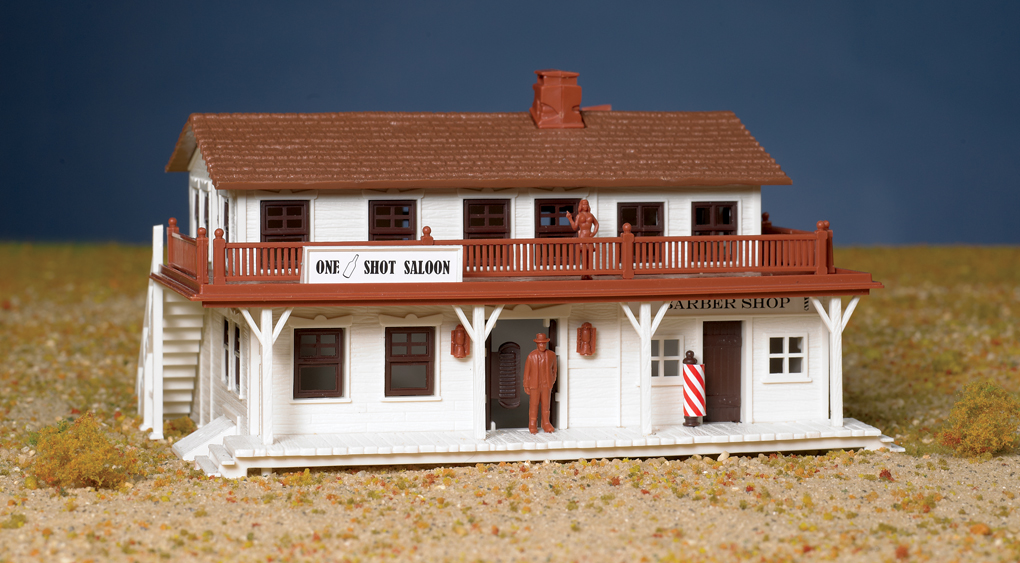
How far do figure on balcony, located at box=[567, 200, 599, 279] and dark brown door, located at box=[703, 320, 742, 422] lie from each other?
8.53 feet

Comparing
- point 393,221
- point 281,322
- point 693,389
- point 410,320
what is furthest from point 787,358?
point 281,322

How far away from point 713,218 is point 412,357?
5722mm

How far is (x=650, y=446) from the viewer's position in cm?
1961

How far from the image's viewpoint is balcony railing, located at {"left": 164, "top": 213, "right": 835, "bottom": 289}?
18547 millimetres

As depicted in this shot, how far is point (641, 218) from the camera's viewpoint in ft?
68.9

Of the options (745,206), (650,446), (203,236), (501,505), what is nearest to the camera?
(501,505)

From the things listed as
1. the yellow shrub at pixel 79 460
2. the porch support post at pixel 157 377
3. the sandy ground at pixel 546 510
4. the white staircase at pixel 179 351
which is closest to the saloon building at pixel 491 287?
the porch support post at pixel 157 377

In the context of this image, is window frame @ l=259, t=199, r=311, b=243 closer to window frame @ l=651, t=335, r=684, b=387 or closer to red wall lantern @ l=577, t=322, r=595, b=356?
red wall lantern @ l=577, t=322, r=595, b=356

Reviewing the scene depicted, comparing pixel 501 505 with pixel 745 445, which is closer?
pixel 501 505

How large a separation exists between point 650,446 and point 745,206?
4.63 metres

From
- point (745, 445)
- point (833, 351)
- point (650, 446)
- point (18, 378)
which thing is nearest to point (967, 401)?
point (833, 351)

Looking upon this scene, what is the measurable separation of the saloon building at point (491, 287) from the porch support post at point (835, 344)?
38 mm

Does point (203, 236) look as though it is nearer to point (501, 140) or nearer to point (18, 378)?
point (501, 140)

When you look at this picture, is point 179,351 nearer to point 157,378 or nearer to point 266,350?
point 157,378
